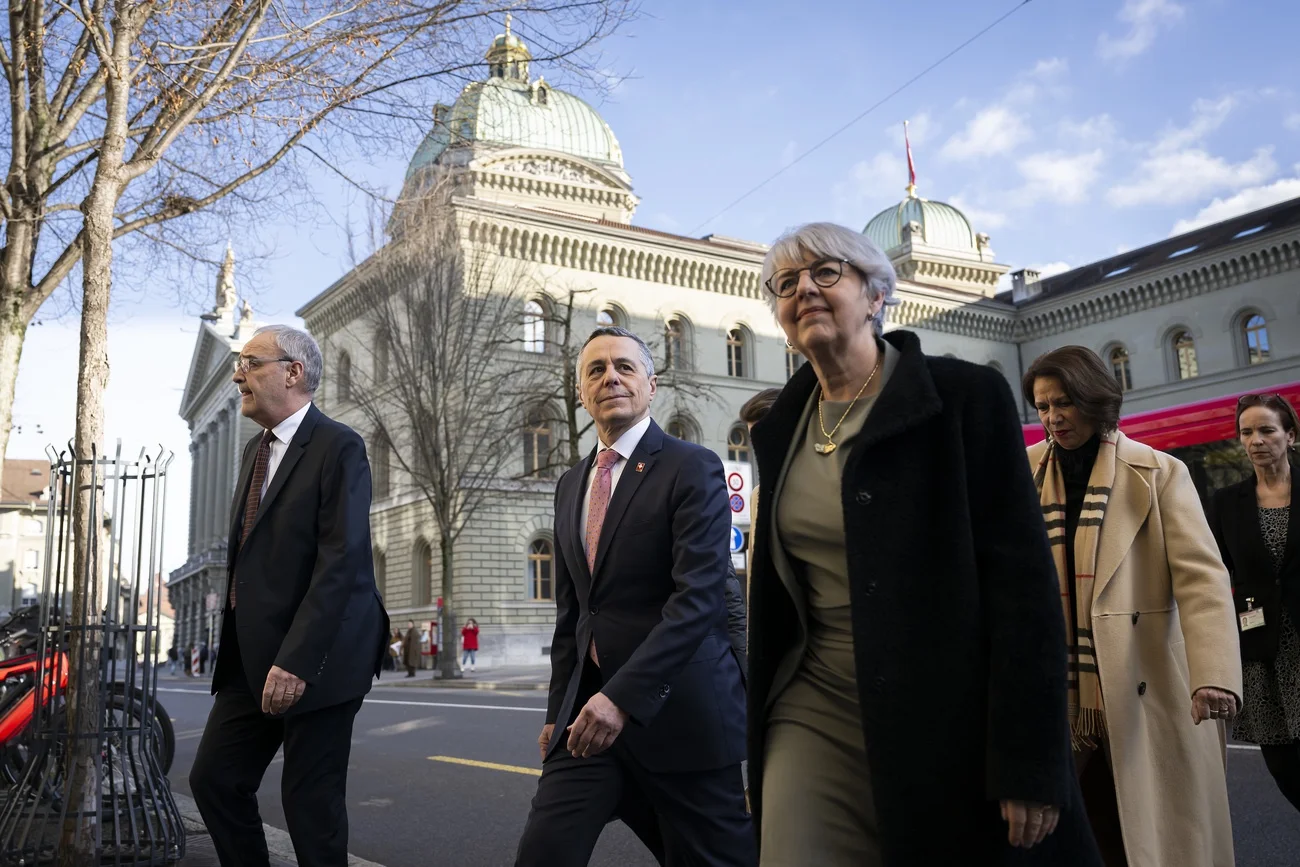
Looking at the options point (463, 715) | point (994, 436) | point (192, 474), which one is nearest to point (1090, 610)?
point (994, 436)

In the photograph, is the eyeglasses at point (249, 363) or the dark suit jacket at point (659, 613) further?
the eyeglasses at point (249, 363)

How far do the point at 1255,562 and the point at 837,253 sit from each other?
11.2 feet

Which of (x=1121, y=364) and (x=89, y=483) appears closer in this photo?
(x=89, y=483)

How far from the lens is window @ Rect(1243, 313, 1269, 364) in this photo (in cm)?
4701

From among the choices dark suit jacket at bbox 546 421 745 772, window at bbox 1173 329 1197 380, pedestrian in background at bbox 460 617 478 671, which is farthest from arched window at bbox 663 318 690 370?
dark suit jacket at bbox 546 421 745 772

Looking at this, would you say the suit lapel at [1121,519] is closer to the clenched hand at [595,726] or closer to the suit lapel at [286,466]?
the clenched hand at [595,726]

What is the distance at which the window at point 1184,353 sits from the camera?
49.4m

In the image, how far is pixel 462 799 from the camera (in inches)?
321

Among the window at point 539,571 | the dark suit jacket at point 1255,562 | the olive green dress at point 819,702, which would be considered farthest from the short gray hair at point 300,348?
the window at point 539,571

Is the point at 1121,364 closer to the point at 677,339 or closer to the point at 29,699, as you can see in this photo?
the point at 677,339

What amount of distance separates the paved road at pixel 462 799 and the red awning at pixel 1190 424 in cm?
597

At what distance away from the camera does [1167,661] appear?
148 inches

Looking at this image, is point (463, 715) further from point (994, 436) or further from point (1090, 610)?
point (994, 436)

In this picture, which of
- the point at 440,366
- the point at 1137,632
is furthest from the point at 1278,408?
the point at 440,366
